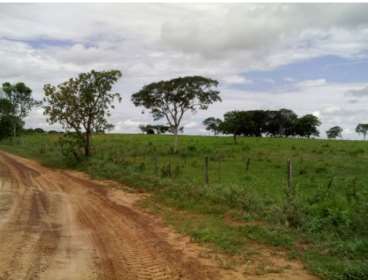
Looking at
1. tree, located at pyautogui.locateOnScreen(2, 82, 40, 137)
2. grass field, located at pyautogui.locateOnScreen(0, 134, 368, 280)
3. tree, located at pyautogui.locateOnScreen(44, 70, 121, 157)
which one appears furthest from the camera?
tree, located at pyautogui.locateOnScreen(2, 82, 40, 137)

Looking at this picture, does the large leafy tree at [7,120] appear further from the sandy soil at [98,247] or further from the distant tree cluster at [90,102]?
the sandy soil at [98,247]

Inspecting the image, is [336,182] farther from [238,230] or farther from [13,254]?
[13,254]

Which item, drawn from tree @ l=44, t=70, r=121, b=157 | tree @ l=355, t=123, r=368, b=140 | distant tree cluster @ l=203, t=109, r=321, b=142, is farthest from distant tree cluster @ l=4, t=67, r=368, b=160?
tree @ l=355, t=123, r=368, b=140

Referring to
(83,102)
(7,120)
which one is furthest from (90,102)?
(7,120)

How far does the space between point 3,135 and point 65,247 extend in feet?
221

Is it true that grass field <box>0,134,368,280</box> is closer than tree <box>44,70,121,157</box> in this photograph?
Yes

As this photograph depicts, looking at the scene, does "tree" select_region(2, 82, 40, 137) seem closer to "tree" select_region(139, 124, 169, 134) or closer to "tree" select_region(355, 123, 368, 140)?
"tree" select_region(139, 124, 169, 134)

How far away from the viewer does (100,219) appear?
1097 centimetres

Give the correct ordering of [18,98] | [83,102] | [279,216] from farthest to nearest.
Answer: [18,98]
[83,102]
[279,216]

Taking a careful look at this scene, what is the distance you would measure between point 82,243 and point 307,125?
73.0 m

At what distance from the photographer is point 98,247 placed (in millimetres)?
8203

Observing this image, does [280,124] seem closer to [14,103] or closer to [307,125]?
[307,125]

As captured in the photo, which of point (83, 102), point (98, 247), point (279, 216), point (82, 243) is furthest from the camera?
point (83, 102)

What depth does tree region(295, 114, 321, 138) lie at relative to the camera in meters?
76.4
